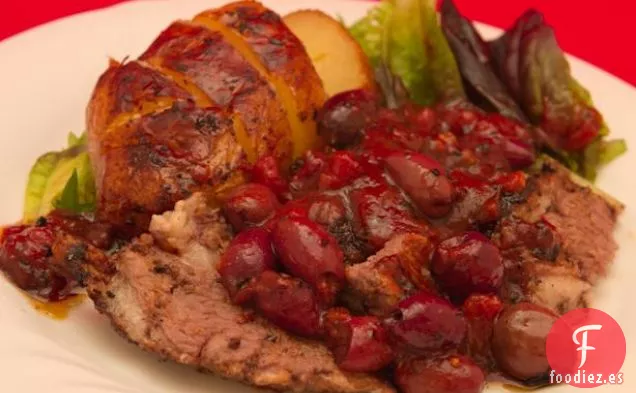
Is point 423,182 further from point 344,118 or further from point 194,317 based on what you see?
point 194,317

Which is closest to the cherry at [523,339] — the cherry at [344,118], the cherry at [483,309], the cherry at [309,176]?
the cherry at [483,309]

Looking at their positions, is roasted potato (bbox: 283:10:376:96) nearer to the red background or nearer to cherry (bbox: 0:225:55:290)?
cherry (bbox: 0:225:55:290)

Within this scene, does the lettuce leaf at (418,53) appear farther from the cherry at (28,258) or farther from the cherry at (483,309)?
the cherry at (28,258)

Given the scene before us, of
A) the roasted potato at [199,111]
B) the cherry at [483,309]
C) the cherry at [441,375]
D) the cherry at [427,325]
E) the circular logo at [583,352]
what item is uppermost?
the roasted potato at [199,111]

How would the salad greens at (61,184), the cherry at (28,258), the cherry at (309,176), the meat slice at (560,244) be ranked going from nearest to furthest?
1. the cherry at (28,258)
2. the meat slice at (560,244)
3. the cherry at (309,176)
4. the salad greens at (61,184)

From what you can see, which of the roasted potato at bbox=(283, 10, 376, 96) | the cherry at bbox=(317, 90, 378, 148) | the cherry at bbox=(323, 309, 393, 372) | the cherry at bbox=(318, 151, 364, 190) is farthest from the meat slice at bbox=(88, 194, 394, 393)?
the roasted potato at bbox=(283, 10, 376, 96)

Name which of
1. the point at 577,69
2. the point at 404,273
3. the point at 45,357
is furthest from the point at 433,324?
the point at 577,69

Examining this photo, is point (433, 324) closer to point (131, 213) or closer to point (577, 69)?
point (131, 213)
